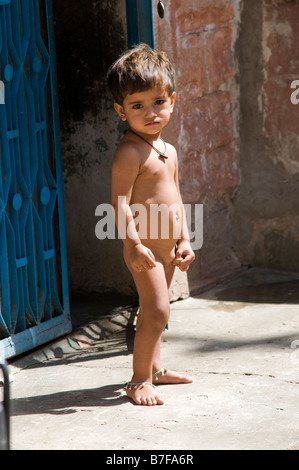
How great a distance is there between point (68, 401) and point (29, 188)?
1.12 m

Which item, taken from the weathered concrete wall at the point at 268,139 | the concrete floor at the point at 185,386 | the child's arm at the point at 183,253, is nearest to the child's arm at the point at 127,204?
the child's arm at the point at 183,253

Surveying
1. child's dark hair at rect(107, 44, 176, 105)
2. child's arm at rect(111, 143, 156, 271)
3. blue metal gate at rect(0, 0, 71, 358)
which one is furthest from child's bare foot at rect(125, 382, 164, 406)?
child's dark hair at rect(107, 44, 176, 105)

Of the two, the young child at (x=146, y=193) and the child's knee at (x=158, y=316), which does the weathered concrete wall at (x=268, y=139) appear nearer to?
the young child at (x=146, y=193)

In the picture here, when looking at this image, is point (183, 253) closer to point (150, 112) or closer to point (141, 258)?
point (141, 258)

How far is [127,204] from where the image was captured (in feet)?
11.4

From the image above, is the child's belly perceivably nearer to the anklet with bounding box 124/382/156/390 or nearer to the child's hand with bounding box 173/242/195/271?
the child's hand with bounding box 173/242/195/271

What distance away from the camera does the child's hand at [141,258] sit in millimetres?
3395

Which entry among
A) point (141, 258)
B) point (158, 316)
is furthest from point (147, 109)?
point (158, 316)

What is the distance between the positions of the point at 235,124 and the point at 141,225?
2233 mm

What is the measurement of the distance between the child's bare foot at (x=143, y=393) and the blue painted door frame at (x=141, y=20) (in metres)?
1.77

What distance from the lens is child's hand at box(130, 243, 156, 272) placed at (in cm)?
339

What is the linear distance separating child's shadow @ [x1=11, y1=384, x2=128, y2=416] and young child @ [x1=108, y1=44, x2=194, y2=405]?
0.31 feet
